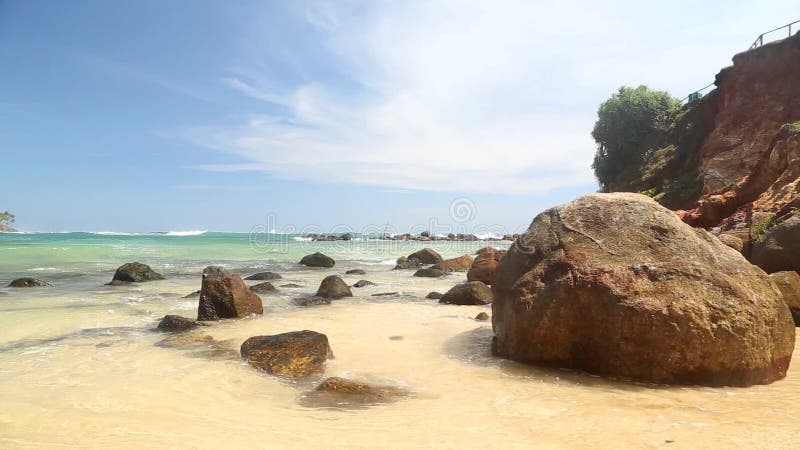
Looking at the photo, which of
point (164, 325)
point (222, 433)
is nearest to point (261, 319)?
point (164, 325)

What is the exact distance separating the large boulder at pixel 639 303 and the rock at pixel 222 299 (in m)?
4.91

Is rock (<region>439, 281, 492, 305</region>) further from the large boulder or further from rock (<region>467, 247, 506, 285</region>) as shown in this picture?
the large boulder

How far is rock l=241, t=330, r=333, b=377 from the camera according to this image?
482cm

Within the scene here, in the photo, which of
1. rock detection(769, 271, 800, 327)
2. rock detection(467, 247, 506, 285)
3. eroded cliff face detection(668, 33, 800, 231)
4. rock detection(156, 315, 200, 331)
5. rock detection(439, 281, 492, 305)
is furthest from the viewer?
eroded cliff face detection(668, 33, 800, 231)

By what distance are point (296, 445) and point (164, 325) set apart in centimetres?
516

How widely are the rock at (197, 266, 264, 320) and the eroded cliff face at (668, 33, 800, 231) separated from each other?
683 inches

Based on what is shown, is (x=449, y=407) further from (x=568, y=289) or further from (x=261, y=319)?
(x=261, y=319)

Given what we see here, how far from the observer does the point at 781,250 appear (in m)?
8.22

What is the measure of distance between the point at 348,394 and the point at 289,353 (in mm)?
1191

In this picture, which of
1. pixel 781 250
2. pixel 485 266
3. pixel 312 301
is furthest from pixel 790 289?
pixel 312 301

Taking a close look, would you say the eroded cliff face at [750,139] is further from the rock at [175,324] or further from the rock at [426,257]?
the rock at [175,324]

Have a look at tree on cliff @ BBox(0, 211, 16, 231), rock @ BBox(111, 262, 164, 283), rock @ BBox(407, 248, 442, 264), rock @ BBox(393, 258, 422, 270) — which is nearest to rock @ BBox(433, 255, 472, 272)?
rock @ BBox(393, 258, 422, 270)

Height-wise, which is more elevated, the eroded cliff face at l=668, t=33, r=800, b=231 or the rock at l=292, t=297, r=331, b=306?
the eroded cliff face at l=668, t=33, r=800, b=231

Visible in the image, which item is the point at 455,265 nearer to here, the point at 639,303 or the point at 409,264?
the point at 409,264
